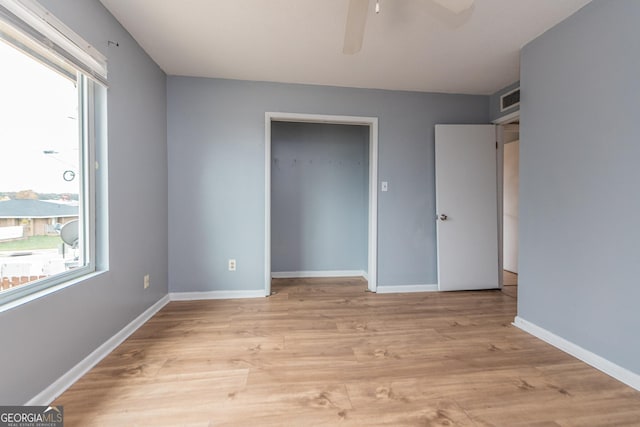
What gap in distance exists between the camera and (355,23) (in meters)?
1.28

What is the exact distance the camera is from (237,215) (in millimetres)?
2600

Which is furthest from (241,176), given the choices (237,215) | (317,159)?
(317,159)

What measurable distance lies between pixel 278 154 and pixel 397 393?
2.90m

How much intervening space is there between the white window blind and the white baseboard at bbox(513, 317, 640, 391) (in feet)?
11.6

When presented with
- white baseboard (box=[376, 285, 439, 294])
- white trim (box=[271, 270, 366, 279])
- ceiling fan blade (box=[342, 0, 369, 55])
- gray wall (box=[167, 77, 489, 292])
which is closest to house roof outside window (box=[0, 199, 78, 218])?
gray wall (box=[167, 77, 489, 292])

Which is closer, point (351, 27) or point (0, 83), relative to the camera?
point (0, 83)

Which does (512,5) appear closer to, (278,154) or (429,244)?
(429,244)

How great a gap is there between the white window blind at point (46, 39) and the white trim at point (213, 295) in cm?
198

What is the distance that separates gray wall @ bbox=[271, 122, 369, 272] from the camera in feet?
11.1

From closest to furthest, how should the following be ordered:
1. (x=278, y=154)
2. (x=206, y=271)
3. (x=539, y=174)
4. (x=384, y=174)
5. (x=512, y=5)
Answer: (x=512, y=5) → (x=539, y=174) → (x=206, y=271) → (x=384, y=174) → (x=278, y=154)

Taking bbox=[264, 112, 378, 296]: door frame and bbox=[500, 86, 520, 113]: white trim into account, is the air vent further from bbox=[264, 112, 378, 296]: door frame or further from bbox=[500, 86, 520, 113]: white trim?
bbox=[264, 112, 378, 296]: door frame

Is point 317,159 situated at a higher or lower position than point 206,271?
higher

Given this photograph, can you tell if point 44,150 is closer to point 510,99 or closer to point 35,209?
point 35,209

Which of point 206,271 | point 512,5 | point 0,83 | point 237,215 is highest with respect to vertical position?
point 512,5
